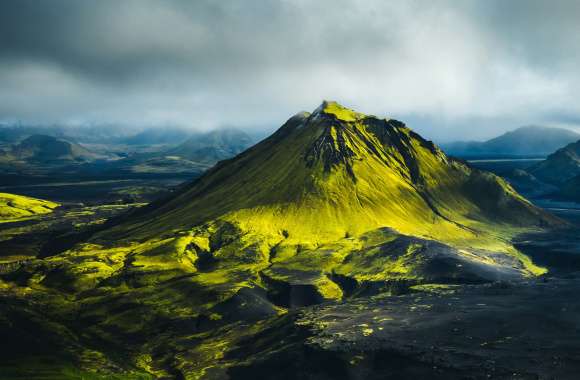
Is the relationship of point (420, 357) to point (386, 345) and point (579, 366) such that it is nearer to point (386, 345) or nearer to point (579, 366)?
point (386, 345)

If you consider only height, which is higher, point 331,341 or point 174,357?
point 331,341

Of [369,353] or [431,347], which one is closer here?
[369,353]

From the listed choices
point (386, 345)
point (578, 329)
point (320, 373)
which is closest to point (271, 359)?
point (320, 373)

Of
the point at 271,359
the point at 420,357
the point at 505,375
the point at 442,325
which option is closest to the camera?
the point at 505,375

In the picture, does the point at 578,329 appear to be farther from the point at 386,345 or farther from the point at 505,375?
the point at 386,345

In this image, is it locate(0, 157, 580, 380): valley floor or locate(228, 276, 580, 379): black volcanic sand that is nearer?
locate(228, 276, 580, 379): black volcanic sand

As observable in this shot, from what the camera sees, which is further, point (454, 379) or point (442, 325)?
point (442, 325)

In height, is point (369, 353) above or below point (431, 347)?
below

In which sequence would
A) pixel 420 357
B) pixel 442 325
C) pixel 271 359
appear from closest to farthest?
pixel 420 357 → pixel 271 359 → pixel 442 325

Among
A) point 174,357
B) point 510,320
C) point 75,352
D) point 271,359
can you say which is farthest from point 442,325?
point 75,352

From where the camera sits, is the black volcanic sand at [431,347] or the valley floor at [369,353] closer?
the black volcanic sand at [431,347]
